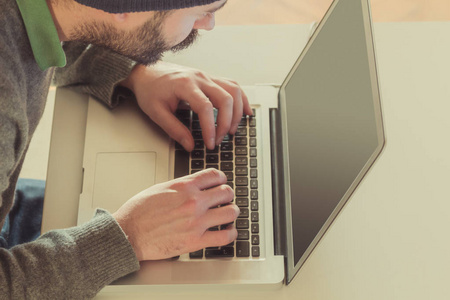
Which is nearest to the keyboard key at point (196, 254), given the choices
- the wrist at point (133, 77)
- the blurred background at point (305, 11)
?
the wrist at point (133, 77)

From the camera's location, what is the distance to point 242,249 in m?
0.76

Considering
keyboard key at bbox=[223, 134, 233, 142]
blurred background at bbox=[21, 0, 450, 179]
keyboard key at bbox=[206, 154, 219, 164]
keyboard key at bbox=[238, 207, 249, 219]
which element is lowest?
keyboard key at bbox=[238, 207, 249, 219]

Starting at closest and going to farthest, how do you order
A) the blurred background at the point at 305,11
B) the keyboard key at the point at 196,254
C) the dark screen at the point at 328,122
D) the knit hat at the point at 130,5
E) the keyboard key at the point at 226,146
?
the knit hat at the point at 130,5 → the dark screen at the point at 328,122 → the keyboard key at the point at 196,254 → the keyboard key at the point at 226,146 → the blurred background at the point at 305,11

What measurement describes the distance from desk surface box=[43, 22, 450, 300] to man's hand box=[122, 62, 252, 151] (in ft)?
0.32

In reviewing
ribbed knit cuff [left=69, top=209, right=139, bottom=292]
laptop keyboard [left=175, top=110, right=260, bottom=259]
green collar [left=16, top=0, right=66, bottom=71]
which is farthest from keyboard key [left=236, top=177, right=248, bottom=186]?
green collar [left=16, top=0, right=66, bottom=71]

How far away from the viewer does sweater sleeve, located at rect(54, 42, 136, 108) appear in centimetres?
87

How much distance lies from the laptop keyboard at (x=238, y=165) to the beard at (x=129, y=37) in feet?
0.63

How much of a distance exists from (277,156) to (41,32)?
419 millimetres

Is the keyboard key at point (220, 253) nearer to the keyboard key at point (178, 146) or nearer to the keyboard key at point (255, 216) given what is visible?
the keyboard key at point (255, 216)

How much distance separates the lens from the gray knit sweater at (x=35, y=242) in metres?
0.59

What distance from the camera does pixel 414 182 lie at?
0.83 metres

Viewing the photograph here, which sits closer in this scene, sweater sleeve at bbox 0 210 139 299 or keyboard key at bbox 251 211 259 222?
sweater sleeve at bbox 0 210 139 299

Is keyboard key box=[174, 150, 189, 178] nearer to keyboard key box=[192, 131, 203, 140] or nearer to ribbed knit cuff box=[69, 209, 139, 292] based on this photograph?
keyboard key box=[192, 131, 203, 140]

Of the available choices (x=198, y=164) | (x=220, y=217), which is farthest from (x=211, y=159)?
(x=220, y=217)
